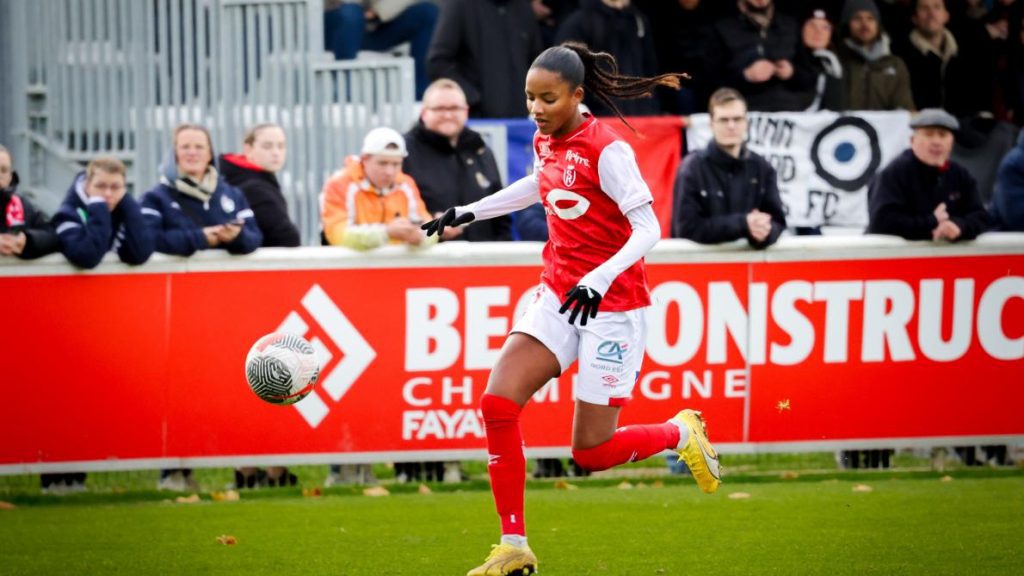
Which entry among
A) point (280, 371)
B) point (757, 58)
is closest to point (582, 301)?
point (280, 371)

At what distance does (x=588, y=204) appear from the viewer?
761cm

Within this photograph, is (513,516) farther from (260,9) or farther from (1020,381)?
(260,9)

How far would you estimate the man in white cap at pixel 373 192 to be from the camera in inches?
446

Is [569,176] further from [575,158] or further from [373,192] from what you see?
[373,192]

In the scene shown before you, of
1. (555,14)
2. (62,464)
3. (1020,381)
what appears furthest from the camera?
(555,14)

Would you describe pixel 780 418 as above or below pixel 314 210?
below

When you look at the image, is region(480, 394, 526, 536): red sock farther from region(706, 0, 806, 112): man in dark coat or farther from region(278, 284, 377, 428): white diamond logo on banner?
region(706, 0, 806, 112): man in dark coat

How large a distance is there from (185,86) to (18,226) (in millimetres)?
3358

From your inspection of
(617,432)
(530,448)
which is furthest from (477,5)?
(617,432)

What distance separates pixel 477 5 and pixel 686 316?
147 inches

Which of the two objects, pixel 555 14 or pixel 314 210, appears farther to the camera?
pixel 555 14

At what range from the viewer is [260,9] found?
13.6m

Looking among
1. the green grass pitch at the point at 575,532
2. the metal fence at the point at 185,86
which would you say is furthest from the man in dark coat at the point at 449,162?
the green grass pitch at the point at 575,532

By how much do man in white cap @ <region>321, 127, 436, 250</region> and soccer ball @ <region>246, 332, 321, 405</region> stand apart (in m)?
2.80
